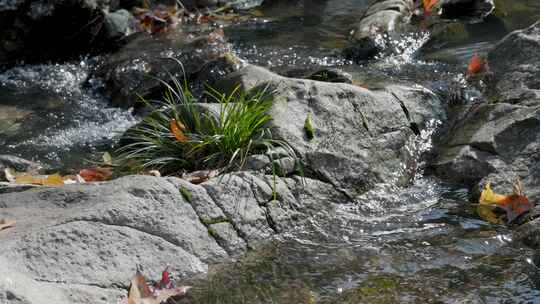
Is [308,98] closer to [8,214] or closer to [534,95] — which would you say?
[534,95]

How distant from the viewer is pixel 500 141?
18.4 ft

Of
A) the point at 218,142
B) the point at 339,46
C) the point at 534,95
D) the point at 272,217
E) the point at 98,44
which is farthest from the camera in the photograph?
the point at 98,44

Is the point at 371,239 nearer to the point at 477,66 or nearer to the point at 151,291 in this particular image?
the point at 151,291

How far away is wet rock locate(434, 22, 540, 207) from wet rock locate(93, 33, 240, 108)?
9.77ft

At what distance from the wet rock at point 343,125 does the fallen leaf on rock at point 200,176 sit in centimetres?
59

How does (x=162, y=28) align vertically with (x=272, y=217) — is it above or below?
below

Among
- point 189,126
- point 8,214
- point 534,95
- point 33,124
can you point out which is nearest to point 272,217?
point 189,126

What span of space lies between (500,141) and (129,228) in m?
3.04

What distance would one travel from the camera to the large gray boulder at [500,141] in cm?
524

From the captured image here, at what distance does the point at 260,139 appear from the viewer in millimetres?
5152

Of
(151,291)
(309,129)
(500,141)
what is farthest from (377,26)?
(151,291)

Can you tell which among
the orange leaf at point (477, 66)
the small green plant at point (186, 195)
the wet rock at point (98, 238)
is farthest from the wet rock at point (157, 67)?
the wet rock at point (98, 238)

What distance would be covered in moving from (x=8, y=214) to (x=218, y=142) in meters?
1.56

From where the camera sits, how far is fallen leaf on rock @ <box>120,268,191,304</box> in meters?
3.67
